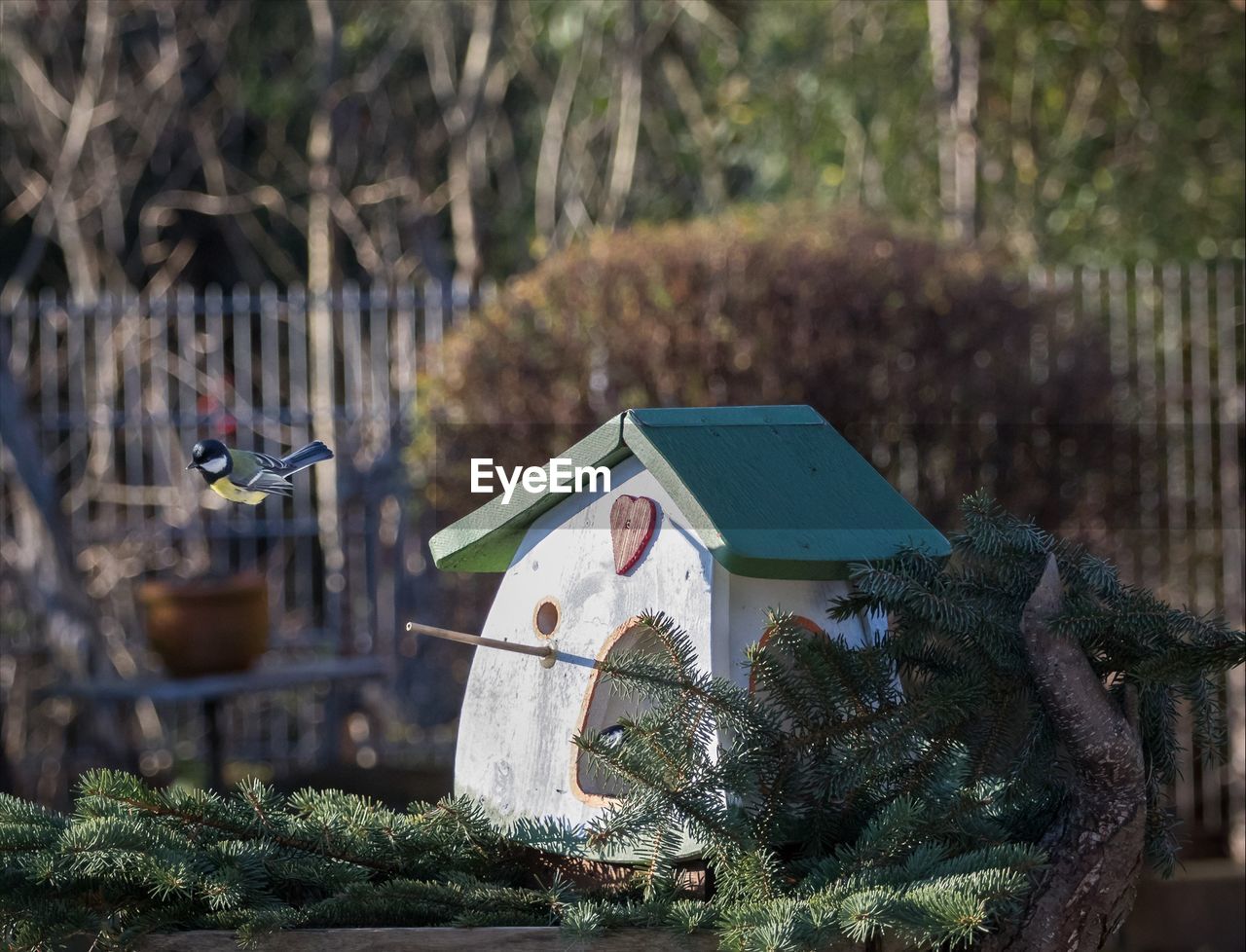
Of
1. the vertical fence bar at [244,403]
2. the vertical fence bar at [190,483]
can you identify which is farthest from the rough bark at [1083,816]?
the vertical fence bar at [190,483]

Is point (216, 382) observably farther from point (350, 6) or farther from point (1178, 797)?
point (1178, 797)

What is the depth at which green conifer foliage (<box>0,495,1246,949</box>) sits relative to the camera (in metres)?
1.32

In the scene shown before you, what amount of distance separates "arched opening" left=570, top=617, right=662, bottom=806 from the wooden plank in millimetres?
186

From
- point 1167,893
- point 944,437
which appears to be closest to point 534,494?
point 1167,893

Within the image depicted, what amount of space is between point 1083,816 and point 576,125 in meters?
8.73

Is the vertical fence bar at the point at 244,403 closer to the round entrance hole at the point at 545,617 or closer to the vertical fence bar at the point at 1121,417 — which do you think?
the vertical fence bar at the point at 1121,417

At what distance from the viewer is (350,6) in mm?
8875

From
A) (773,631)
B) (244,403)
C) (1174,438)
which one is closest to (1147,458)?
(1174,438)

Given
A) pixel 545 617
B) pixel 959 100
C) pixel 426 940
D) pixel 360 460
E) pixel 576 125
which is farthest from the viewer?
pixel 576 125

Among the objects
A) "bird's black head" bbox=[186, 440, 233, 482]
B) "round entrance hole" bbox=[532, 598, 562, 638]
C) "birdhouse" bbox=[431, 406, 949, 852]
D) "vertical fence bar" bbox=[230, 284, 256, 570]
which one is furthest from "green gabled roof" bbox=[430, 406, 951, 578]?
"vertical fence bar" bbox=[230, 284, 256, 570]

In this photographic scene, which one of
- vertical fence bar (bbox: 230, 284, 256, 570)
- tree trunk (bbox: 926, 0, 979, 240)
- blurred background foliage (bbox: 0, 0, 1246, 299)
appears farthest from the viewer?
blurred background foliage (bbox: 0, 0, 1246, 299)

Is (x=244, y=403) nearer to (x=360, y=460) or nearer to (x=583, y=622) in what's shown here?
(x=360, y=460)

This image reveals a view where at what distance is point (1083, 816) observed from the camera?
4.39ft

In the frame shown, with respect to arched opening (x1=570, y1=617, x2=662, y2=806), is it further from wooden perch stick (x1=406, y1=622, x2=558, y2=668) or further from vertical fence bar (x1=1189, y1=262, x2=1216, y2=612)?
vertical fence bar (x1=1189, y1=262, x2=1216, y2=612)
